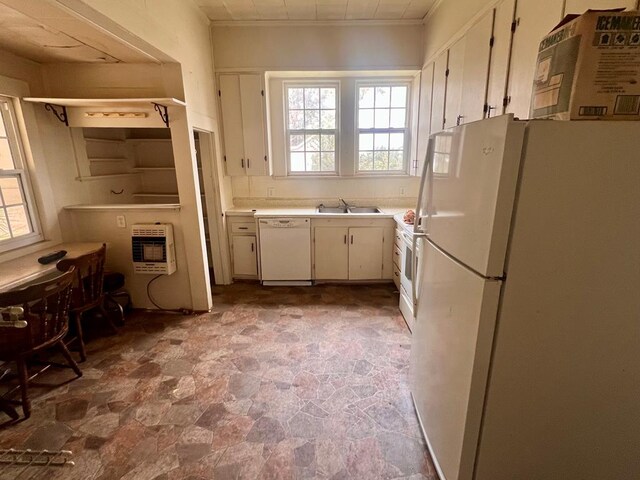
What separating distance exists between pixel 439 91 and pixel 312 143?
1.70 meters

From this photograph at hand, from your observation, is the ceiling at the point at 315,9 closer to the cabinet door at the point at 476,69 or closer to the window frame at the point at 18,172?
the cabinet door at the point at 476,69

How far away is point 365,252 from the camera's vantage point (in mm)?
3777

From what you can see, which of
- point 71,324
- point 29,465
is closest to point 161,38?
point 71,324

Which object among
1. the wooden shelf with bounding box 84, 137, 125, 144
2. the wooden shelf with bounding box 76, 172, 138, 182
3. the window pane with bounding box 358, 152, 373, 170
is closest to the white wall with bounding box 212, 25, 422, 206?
the window pane with bounding box 358, 152, 373, 170

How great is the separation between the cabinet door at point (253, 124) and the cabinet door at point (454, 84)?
2079 millimetres

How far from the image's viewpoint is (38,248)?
9.03 feet

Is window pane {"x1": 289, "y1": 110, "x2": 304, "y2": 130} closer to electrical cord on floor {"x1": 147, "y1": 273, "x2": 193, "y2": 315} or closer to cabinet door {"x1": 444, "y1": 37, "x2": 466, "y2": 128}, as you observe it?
cabinet door {"x1": 444, "y1": 37, "x2": 466, "y2": 128}

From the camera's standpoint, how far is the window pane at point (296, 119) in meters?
4.07

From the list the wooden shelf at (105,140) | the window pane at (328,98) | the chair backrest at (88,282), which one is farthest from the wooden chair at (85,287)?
the window pane at (328,98)

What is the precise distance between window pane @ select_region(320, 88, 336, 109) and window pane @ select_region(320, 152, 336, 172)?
60cm

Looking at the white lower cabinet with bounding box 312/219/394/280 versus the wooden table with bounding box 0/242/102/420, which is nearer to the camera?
the wooden table with bounding box 0/242/102/420

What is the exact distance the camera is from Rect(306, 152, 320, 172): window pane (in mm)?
4176

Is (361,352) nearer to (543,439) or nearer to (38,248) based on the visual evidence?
(543,439)

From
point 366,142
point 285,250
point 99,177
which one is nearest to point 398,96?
point 366,142
